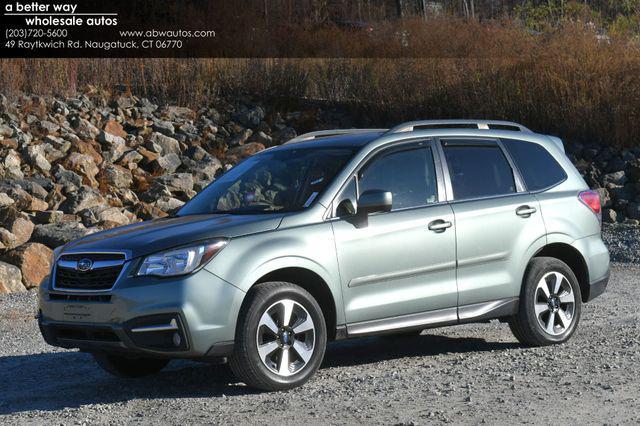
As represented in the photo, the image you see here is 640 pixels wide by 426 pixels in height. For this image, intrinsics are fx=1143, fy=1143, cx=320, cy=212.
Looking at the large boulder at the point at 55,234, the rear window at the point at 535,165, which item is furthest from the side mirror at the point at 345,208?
the large boulder at the point at 55,234

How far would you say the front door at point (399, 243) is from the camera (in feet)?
25.6

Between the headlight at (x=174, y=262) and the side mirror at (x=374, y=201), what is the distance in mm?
1196

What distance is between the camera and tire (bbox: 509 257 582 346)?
8.85m

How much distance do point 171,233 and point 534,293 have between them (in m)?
3.06

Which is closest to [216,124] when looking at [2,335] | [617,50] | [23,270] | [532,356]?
[617,50]

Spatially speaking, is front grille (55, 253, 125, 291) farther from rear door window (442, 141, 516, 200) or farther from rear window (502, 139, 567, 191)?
rear window (502, 139, 567, 191)

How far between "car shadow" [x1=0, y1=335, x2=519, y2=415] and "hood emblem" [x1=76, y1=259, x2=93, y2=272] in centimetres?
88

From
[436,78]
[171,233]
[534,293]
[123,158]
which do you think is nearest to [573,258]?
[534,293]

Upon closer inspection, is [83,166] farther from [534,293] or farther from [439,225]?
Answer: [439,225]

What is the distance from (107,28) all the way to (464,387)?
23459mm

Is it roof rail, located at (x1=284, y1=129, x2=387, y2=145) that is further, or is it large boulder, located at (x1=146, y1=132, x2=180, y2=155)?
large boulder, located at (x1=146, y1=132, x2=180, y2=155)

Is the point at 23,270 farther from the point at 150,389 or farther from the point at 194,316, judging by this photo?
the point at 194,316

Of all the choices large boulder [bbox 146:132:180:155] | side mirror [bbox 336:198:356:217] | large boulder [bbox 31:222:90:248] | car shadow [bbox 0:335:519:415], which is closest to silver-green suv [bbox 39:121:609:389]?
side mirror [bbox 336:198:356:217]

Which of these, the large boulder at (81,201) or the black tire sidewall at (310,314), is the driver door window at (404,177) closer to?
the black tire sidewall at (310,314)
